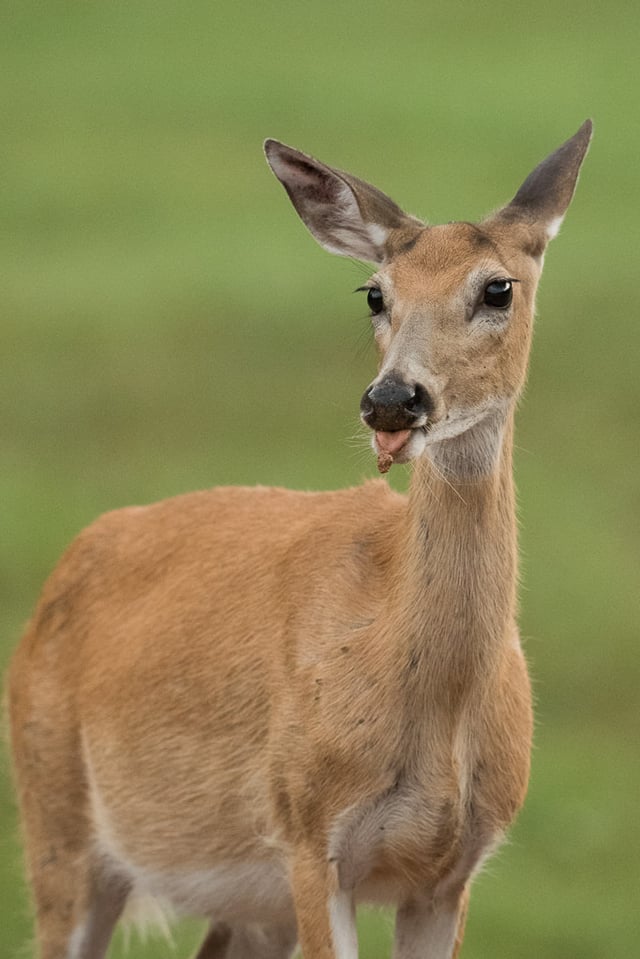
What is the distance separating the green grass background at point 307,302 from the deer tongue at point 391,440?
523 cm

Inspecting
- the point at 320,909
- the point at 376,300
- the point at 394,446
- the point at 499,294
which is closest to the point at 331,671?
the point at 320,909

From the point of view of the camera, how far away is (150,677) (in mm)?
10078

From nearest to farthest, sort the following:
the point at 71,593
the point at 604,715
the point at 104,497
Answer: the point at 71,593 → the point at 604,715 → the point at 104,497

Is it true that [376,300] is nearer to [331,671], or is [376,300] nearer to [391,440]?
[391,440]

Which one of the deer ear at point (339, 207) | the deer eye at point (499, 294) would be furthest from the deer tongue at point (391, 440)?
the deer ear at point (339, 207)

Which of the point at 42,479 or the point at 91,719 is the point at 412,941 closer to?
the point at 91,719

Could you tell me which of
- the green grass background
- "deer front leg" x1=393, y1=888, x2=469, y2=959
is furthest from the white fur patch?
the green grass background

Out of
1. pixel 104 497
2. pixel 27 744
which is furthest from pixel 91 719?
pixel 104 497

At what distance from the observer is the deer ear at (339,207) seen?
9.18 meters

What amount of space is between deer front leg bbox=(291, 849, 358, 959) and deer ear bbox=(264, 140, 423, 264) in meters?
2.07

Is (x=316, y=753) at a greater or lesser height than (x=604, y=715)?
greater

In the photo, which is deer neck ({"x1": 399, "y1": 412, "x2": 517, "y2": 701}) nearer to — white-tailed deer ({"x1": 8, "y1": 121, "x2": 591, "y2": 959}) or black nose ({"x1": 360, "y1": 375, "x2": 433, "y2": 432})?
white-tailed deer ({"x1": 8, "y1": 121, "x2": 591, "y2": 959})

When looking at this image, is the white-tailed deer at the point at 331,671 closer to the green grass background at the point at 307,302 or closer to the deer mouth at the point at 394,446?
the deer mouth at the point at 394,446

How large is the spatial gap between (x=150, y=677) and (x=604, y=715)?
848cm
